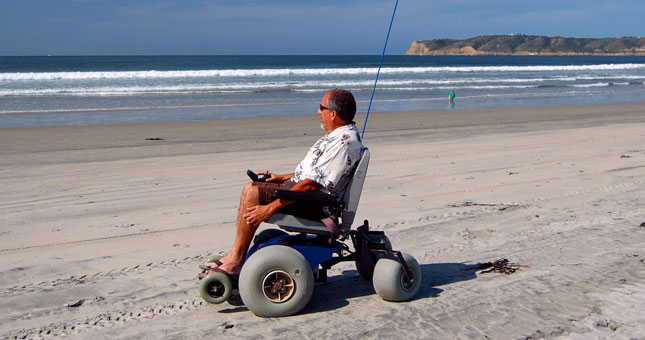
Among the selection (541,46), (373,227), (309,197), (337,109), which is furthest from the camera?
(541,46)

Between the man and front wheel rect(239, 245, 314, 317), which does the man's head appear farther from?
front wheel rect(239, 245, 314, 317)

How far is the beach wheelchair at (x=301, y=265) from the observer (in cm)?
403

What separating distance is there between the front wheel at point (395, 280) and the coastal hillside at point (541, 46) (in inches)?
6708

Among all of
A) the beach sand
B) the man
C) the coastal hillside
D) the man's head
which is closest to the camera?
the beach sand

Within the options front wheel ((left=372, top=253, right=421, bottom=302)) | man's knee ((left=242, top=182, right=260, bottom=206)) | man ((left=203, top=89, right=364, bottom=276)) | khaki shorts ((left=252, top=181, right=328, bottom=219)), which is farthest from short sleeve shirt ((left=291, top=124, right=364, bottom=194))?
front wheel ((left=372, top=253, right=421, bottom=302))

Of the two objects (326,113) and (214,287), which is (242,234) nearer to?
(214,287)

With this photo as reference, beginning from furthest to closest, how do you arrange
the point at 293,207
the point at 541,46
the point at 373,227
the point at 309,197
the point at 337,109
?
the point at 541,46 → the point at 373,227 → the point at 337,109 → the point at 293,207 → the point at 309,197

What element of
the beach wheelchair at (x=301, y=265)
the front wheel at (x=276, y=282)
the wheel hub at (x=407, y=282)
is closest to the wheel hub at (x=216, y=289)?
the beach wheelchair at (x=301, y=265)

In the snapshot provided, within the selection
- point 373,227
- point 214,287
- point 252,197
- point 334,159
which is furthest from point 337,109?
point 373,227

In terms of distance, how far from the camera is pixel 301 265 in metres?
4.09

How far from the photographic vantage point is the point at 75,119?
19.6 m

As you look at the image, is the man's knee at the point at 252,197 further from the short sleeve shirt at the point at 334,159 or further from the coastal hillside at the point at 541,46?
the coastal hillside at the point at 541,46

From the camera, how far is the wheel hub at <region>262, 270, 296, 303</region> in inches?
160

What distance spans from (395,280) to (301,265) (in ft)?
2.11
